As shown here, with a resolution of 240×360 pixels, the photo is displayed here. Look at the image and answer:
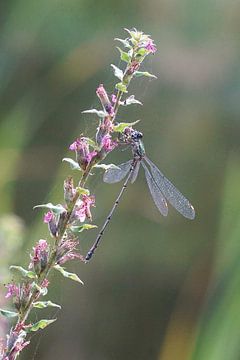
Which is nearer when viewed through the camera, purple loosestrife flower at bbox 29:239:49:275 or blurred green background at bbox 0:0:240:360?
purple loosestrife flower at bbox 29:239:49:275

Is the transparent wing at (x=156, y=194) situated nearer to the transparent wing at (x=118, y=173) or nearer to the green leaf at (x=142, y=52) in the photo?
the transparent wing at (x=118, y=173)

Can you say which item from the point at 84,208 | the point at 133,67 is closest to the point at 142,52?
the point at 133,67

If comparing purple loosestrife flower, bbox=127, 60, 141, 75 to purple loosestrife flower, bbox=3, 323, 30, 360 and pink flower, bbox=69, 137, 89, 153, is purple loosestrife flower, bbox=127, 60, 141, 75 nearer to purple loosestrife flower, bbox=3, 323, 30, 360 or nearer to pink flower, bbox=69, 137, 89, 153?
pink flower, bbox=69, 137, 89, 153

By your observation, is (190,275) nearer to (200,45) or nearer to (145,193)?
(145,193)

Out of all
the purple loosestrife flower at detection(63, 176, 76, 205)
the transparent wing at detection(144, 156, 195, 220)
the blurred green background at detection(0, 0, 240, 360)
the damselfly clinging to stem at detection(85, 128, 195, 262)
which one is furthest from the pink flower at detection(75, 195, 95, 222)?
the blurred green background at detection(0, 0, 240, 360)

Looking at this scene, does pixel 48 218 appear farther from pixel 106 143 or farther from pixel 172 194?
pixel 172 194

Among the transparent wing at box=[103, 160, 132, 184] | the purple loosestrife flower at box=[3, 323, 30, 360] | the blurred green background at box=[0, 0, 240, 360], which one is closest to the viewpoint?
the purple loosestrife flower at box=[3, 323, 30, 360]

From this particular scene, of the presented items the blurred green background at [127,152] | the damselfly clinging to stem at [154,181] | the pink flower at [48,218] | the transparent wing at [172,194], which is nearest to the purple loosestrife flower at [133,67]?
the pink flower at [48,218]
